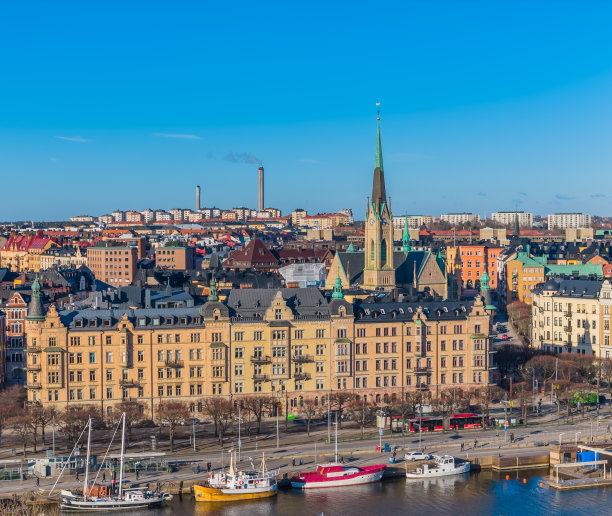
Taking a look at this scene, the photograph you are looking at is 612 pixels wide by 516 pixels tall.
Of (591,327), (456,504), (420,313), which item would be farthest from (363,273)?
(456,504)

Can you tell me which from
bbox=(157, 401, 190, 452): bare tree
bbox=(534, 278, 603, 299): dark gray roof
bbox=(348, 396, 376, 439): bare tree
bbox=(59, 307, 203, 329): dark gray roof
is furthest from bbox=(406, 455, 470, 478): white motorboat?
bbox=(534, 278, 603, 299): dark gray roof

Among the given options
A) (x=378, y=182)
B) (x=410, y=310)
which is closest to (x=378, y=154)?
(x=378, y=182)

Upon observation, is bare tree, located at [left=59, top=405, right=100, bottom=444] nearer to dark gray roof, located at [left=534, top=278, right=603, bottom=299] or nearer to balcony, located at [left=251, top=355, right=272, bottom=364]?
balcony, located at [left=251, top=355, right=272, bottom=364]

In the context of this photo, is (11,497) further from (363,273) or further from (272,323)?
(363,273)

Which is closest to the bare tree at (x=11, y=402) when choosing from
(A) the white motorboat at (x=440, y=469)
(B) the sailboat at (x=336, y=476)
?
(B) the sailboat at (x=336, y=476)

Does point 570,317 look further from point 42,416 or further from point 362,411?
point 42,416

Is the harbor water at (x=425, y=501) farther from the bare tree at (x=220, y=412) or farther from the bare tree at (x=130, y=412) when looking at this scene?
the bare tree at (x=130, y=412)

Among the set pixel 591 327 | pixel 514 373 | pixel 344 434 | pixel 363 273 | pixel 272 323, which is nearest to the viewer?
pixel 344 434

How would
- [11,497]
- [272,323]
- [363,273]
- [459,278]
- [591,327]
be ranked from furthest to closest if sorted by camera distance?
[459,278] → [363,273] → [591,327] → [272,323] → [11,497]
